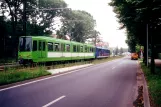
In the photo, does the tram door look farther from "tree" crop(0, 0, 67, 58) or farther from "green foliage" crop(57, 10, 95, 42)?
"green foliage" crop(57, 10, 95, 42)

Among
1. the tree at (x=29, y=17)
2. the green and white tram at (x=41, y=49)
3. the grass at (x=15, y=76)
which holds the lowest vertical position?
the grass at (x=15, y=76)

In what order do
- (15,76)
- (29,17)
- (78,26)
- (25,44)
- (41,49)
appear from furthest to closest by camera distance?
(78,26)
(29,17)
(41,49)
(25,44)
(15,76)

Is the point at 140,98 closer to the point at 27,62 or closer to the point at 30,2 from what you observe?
the point at 27,62

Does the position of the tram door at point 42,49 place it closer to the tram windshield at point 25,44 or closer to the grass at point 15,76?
the tram windshield at point 25,44

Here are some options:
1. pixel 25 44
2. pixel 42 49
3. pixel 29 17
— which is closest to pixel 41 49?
pixel 42 49

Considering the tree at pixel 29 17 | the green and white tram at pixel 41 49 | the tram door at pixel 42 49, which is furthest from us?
the tree at pixel 29 17

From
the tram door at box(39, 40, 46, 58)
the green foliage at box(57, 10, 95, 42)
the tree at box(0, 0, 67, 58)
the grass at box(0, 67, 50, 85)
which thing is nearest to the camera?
the grass at box(0, 67, 50, 85)

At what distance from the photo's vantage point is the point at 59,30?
65875 millimetres

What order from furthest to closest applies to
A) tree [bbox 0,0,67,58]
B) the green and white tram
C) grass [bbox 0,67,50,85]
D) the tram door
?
tree [bbox 0,0,67,58] → the tram door → the green and white tram → grass [bbox 0,67,50,85]

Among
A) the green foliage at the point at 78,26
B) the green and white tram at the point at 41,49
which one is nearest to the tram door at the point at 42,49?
the green and white tram at the point at 41,49

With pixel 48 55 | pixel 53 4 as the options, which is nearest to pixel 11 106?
pixel 48 55

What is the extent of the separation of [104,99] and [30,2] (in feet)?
142

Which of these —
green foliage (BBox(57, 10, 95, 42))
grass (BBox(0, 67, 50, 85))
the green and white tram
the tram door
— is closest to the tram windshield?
the green and white tram

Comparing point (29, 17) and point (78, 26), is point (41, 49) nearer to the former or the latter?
point (29, 17)
